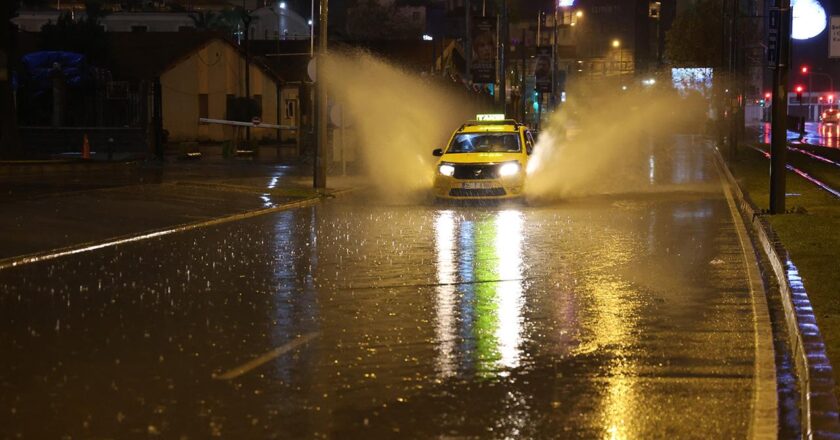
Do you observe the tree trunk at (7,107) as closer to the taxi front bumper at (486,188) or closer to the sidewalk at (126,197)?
the sidewalk at (126,197)

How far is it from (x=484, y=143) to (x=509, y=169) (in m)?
1.82

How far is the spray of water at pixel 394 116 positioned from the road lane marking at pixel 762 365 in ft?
39.5

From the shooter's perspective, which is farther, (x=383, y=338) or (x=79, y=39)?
(x=79, y=39)

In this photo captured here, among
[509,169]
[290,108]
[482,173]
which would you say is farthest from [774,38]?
[290,108]

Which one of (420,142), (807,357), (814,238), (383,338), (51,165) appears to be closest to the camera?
(807,357)

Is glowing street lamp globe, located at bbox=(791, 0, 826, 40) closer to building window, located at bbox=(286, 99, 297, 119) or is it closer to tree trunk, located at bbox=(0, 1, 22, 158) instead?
tree trunk, located at bbox=(0, 1, 22, 158)

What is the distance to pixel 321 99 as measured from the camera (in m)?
24.9

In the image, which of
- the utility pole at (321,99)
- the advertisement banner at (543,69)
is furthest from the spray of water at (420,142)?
the advertisement banner at (543,69)

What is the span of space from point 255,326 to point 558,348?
8.31 feet

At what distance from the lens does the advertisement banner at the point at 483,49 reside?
44562 millimetres

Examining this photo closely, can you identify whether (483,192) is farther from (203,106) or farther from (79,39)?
(203,106)

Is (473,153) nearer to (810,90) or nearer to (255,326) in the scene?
(255,326)

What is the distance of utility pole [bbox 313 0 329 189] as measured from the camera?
24.4 m

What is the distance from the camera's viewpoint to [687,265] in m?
13.9
